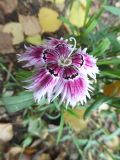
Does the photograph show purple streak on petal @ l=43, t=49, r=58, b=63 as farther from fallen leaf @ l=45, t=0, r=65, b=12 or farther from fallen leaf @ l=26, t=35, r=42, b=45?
fallen leaf @ l=45, t=0, r=65, b=12

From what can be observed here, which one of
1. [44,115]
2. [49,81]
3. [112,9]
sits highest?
[112,9]

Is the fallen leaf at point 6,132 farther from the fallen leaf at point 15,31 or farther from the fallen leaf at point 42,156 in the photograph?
the fallen leaf at point 15,31

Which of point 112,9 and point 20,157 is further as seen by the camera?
point 20,157

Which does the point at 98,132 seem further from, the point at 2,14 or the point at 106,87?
the point at 2,14

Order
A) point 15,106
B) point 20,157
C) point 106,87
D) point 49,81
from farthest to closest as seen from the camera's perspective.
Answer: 1. point 20,157
2. point 106,87
3. point 15,106
4. point 49,81

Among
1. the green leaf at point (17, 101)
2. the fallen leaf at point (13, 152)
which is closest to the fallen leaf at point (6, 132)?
the fallen leaf at point (13, 152)

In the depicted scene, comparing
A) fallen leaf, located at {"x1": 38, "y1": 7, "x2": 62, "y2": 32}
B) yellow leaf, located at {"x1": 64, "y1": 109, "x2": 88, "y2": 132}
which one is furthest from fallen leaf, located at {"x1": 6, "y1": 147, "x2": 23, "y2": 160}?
fallen leaf, located at {"x1": 38, "y1": 7, "x2": 62, "y2": 32}

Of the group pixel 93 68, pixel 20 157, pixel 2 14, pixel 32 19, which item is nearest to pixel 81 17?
pixel 32 19
